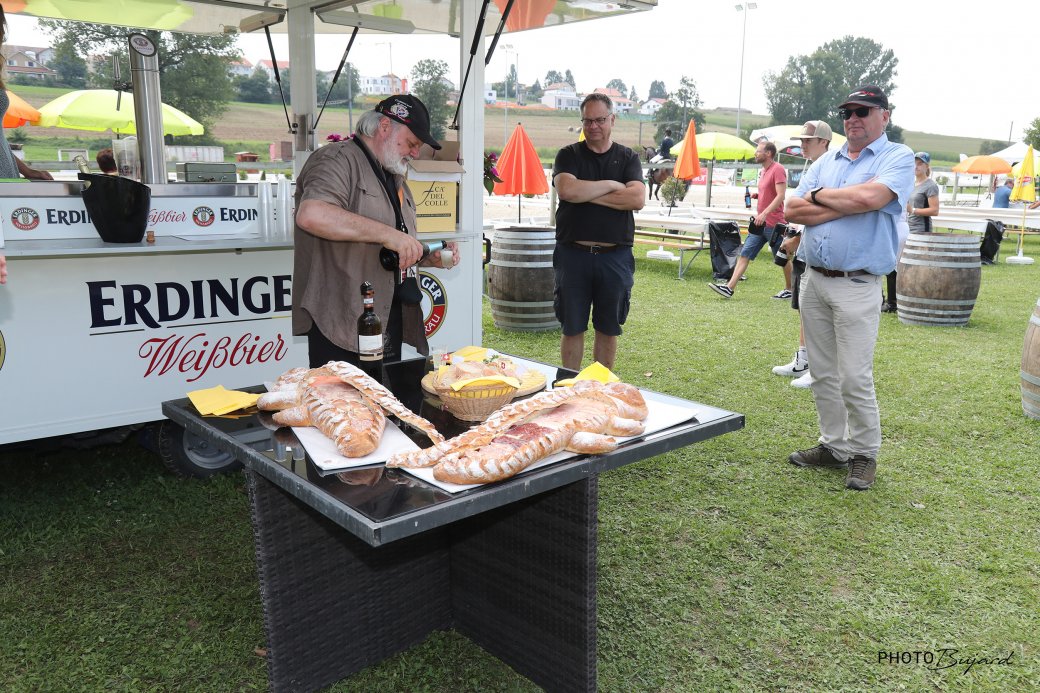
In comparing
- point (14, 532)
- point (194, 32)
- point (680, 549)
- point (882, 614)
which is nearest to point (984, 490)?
point (882, 614)

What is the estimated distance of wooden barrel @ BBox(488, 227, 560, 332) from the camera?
282 inches

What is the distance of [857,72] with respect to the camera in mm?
89562

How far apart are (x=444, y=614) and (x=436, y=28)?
4.11m

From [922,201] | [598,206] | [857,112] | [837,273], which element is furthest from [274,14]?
[922,201]

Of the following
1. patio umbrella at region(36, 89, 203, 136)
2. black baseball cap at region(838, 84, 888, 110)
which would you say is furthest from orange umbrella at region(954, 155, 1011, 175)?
black baseball cap at region(838, 84, 888, 110)

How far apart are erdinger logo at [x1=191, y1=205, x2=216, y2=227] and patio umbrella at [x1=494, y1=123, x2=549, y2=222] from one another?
228 inches

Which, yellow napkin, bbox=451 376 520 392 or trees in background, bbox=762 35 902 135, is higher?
trees in background, bbox=762 35 902 135

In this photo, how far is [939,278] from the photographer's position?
7.73m

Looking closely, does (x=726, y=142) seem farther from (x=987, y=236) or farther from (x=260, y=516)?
(x=260, y=516)

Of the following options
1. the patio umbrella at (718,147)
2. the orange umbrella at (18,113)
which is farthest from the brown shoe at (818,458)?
the patio umbrella at (718,147)

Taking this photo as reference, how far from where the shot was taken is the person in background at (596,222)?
4570 millimetres

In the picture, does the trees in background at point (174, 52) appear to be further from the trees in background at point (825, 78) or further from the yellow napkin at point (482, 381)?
the trees in background at point (825, 78)

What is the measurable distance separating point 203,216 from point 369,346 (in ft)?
5.76

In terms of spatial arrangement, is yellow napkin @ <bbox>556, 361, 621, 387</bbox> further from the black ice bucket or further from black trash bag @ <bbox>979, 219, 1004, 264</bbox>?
black trash bag @ <bbox>979, 219, 1004, 264</bbox>
